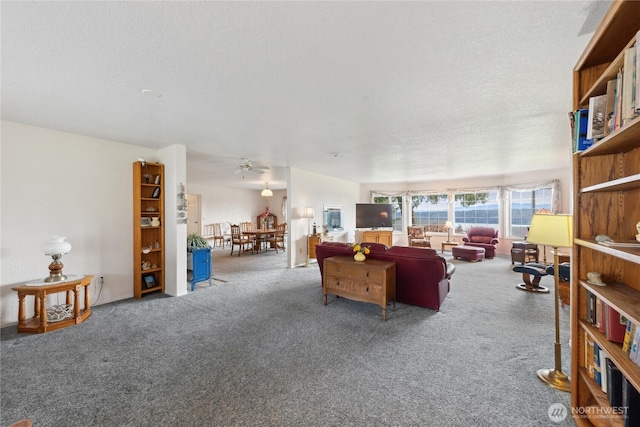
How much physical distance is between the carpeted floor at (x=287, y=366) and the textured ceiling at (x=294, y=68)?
7.91 feet

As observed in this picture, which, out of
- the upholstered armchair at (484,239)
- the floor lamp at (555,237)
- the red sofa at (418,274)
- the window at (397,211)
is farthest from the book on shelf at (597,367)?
the window at (397,211)

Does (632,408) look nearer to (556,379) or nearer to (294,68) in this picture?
(556,379)

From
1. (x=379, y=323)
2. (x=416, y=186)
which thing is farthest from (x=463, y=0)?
(x=416, y=186)

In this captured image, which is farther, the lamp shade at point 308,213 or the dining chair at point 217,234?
the dining chair at point 217,234

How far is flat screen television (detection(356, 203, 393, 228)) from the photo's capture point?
26.6 ft

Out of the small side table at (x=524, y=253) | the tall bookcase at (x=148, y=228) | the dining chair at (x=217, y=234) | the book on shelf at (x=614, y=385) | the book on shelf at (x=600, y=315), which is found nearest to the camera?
the book on shelf at (x=614, y=385)

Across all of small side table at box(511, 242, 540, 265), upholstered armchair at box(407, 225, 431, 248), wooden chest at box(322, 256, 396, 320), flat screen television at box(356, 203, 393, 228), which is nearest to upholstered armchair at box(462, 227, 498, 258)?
small side table at box(511, 242, 540, 265)

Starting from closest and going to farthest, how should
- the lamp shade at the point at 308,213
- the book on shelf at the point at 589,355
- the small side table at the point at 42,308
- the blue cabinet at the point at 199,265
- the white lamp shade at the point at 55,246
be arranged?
1. the book on shelf at the point at 589,355
2. the small side table at the point at 42,308
3. the white lamp shade at the point at 55,246
4. the blue cabinet at the point at 199,265
5. the lamp shade at the point at 308,213

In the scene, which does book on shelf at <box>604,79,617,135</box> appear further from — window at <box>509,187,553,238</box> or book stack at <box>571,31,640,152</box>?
window at <box>509,187,553,238</box>

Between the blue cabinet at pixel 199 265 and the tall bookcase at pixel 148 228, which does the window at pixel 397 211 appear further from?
the tall bookcase at pixel 148 228

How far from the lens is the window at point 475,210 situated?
25.5ft

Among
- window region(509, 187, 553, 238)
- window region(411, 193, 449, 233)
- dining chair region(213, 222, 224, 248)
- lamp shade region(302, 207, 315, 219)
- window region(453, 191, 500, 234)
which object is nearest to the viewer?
lamp shade region(302, 207, 315, 219)

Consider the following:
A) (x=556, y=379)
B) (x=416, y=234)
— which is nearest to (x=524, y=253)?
(x=416, y=234)

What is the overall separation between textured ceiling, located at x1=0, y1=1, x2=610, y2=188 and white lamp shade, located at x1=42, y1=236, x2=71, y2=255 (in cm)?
140
